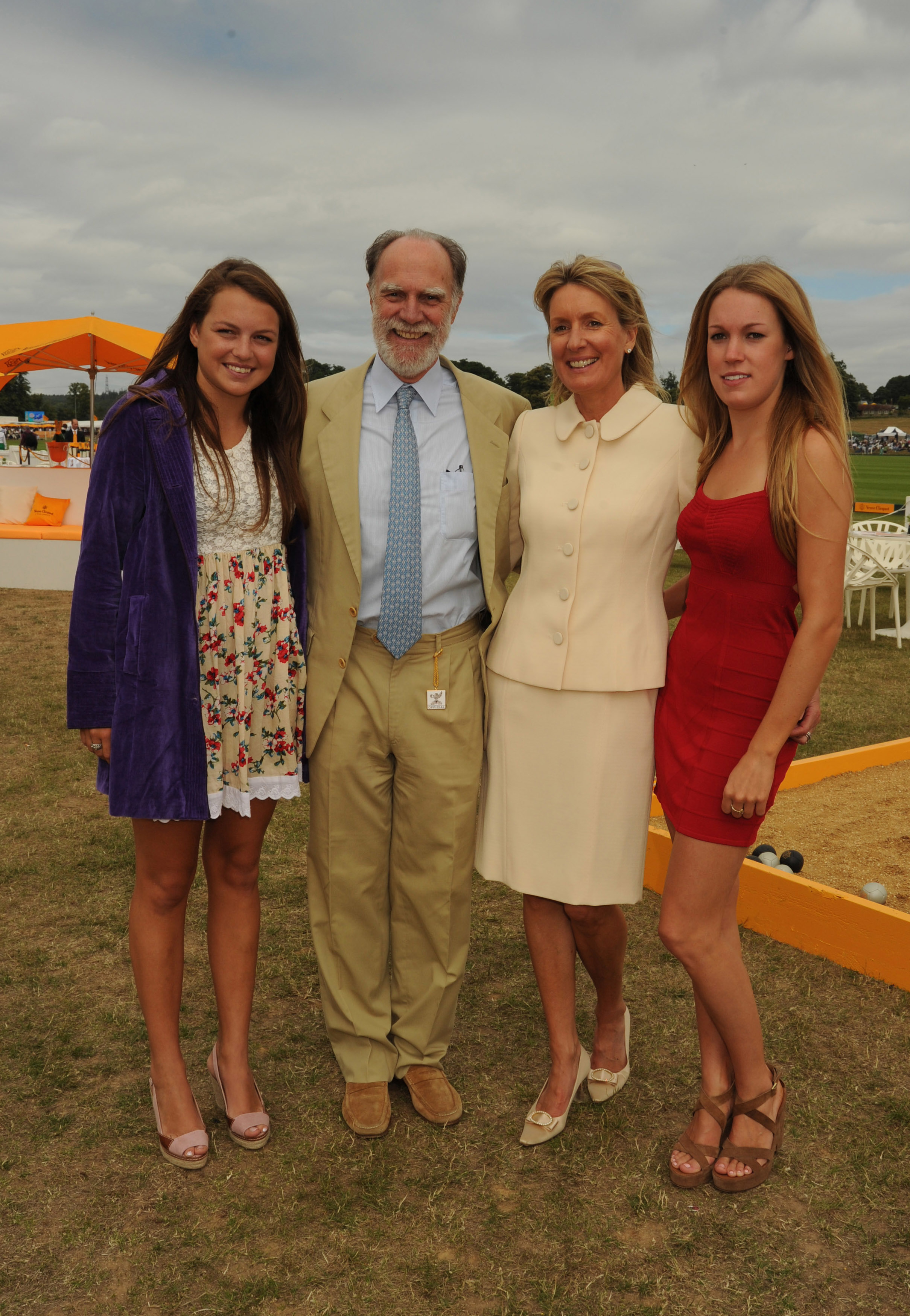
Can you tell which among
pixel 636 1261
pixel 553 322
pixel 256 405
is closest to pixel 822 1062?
pixel 636 1261

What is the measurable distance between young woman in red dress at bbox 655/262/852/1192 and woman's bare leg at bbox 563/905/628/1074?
1.06ft


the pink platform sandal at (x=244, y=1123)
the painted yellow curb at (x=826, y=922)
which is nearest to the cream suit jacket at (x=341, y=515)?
the pink platform sandal at (x=244, y=1123)

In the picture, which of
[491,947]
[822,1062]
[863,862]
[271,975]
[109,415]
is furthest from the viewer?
[863,862]

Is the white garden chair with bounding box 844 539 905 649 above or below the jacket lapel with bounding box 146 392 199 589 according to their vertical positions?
below

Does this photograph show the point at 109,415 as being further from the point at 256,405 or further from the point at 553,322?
the point at 553,322

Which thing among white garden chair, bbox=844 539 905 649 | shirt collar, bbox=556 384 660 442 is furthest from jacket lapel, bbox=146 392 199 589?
white garden chair, bbox=844 539 905 649

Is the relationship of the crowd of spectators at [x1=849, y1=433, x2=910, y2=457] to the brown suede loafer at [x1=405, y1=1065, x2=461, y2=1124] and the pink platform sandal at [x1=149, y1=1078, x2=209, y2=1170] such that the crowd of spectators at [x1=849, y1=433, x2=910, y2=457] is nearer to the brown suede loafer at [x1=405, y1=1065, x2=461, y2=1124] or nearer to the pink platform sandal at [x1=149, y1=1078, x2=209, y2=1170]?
the brown suede loafer at [x1=405, y1=1065, x2=461, y2=1124]

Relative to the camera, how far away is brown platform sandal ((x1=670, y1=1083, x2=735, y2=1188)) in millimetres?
2609

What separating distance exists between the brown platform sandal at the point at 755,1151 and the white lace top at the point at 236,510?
191 centimetres

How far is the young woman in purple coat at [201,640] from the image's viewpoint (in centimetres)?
249

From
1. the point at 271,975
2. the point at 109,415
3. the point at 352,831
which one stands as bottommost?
the point at 271,975

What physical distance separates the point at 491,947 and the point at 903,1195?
170 cm

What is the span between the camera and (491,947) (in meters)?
3.95

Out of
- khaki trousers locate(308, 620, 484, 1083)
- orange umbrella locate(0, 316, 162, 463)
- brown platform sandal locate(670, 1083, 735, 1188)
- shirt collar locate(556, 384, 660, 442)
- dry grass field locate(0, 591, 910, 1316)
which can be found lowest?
dry grass field locate(0, 591, 910, 1316)
